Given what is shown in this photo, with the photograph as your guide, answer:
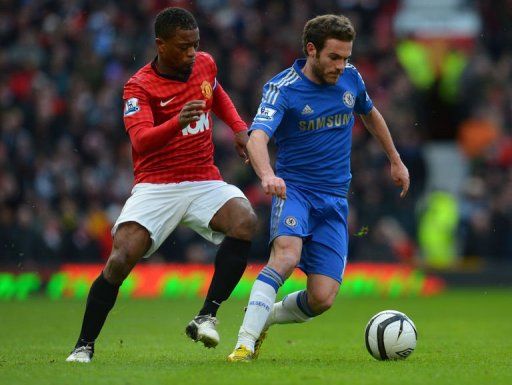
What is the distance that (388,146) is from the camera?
9094mm

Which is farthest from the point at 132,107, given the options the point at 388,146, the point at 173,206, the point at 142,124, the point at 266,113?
the point at 388,146

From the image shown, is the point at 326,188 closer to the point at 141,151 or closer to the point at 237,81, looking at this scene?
the point at 141,151

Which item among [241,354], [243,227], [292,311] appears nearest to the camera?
[241,354]

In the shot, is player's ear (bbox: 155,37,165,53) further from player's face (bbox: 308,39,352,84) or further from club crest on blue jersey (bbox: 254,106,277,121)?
player's face (bbox: 308,39,352,84)

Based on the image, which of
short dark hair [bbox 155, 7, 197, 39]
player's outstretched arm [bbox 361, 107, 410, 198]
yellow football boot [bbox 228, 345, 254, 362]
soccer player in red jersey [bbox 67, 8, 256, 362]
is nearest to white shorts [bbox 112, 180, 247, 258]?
soccer player in red jersey [bbox 67, 8, 256, 362]

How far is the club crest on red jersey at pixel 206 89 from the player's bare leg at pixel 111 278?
43.2 inches

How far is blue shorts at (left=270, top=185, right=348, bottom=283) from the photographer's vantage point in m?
8.55

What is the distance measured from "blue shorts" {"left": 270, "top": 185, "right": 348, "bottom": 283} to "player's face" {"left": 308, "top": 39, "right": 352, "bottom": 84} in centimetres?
84

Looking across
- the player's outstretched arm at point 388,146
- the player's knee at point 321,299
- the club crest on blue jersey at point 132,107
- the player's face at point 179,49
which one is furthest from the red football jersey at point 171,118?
the player's outstretched arm at point 388,146

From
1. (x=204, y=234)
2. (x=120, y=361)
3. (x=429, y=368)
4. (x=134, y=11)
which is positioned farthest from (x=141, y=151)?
(x=134, y=11)

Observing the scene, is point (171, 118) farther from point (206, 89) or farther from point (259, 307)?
point (259, 307)

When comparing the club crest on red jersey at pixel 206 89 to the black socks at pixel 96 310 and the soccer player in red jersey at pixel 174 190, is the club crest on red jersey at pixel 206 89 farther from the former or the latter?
the black socks at pixel 96 310

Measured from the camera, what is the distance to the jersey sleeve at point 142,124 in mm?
8016

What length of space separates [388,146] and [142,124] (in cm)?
199
